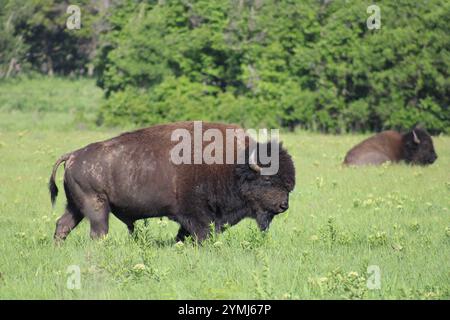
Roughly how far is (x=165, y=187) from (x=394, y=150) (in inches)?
520

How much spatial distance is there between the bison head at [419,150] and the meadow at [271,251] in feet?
10.9

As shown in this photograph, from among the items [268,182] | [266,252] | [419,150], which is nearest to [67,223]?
[268,182]

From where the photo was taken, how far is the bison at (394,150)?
2173 cm

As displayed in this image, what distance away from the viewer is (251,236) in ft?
33.2

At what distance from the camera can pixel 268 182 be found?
35.4 ft

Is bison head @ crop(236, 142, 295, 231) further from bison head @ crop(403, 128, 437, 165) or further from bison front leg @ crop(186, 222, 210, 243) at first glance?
bison head @ crop(403, 128, 437, 165)

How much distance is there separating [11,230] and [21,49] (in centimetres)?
4306

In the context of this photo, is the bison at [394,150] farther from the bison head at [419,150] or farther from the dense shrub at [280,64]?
the dense shrub at [280,64]

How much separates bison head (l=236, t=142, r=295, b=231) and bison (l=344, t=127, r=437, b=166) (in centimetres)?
1102

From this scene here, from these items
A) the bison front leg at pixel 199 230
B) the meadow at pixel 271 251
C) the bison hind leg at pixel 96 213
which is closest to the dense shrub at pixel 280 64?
the meadow at pixel 271 251

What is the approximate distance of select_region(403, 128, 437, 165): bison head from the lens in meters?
22.2

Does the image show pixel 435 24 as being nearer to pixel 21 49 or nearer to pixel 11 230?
pixel 11 230

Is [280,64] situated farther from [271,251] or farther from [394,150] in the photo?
[271,251]

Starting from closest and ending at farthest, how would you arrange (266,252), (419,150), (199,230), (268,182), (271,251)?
1. (266,252)
2. (271,251)
3. (199,230)
4. (268,182)
5. (419,150)
